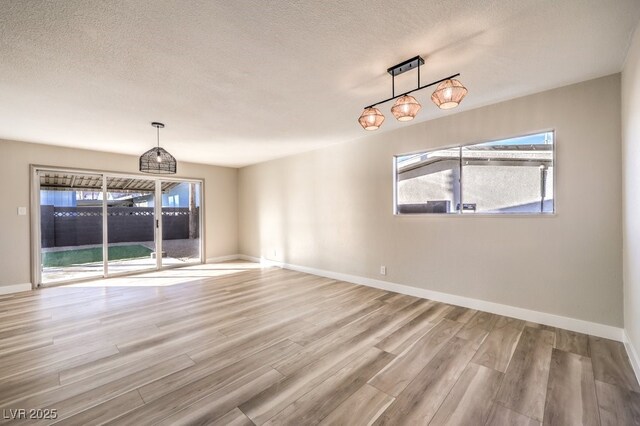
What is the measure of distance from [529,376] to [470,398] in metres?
0.62

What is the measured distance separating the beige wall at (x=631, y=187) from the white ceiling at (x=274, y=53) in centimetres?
22

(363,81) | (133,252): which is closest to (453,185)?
(363,81)

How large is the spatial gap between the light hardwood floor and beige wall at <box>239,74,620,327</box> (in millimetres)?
446

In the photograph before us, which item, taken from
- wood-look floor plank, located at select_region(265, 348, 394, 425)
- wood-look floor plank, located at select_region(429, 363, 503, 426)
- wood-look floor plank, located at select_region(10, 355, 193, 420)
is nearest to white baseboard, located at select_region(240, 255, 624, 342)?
wood-look floor plank, located at select_region(429, 363, 503, 426)

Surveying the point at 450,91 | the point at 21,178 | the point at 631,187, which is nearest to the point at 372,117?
the point at 450,91

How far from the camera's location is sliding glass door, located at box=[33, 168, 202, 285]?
4793 millimetres

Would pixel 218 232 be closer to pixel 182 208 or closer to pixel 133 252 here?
pixel 182 208

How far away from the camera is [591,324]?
2.61 metres

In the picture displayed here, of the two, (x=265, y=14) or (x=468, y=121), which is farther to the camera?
(x=468, y=121)

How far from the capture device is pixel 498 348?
2.40 m

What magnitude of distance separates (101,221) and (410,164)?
5.91 metres

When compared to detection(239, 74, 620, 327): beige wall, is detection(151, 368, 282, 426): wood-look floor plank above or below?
below

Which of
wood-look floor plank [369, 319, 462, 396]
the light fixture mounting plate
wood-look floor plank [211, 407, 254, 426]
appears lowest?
wood-look floor plank [369, 319, 462, 396]

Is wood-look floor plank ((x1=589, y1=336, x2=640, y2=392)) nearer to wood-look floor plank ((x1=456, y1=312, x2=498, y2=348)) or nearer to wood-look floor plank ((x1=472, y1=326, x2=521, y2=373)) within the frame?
wood-look floor plank ((x1=472, y1=326, x2=521, y2=373))
